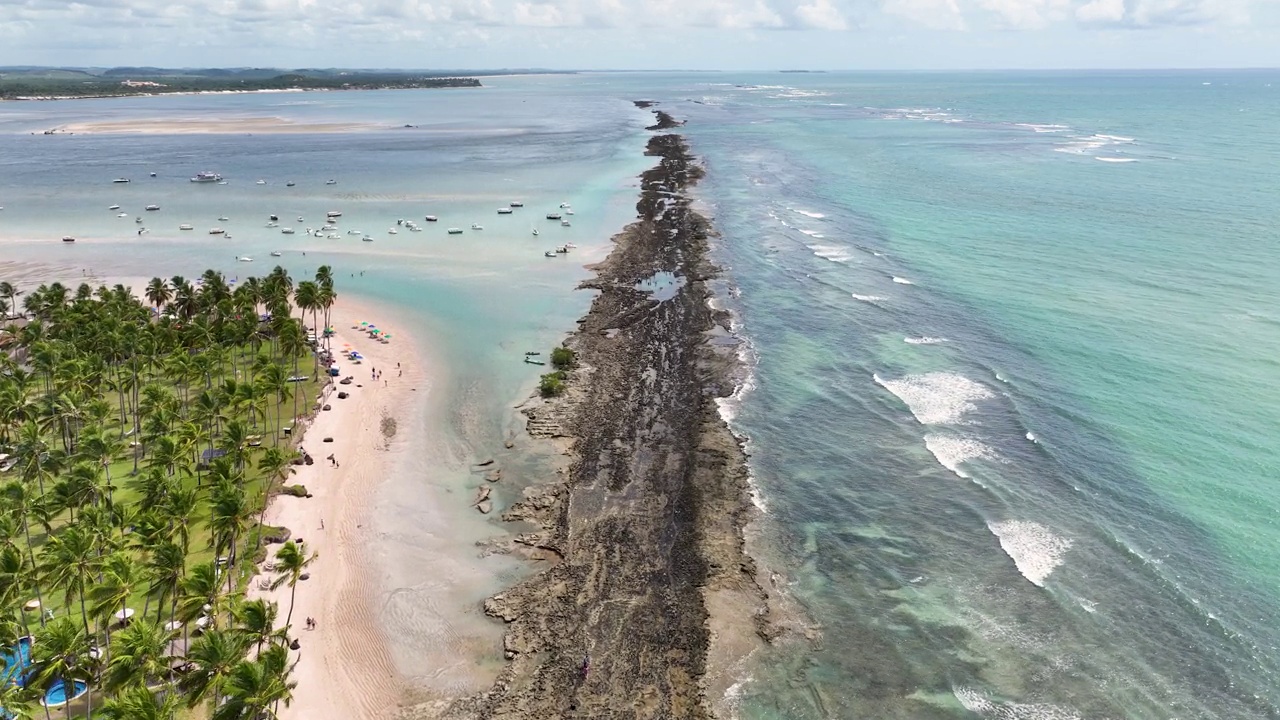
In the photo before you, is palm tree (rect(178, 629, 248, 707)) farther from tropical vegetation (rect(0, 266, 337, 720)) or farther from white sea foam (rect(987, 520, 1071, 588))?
white sea foam (rect(987, 520, 1071, 588))

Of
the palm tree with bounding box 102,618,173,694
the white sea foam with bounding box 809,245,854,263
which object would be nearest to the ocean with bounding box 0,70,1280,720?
the white sea foam with bounding box 809,245,854,263

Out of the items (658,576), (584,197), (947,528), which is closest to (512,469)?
(658,576)

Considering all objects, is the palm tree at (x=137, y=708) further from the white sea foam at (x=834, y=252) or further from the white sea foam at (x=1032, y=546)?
the white sea foam at (x=834, y=252)

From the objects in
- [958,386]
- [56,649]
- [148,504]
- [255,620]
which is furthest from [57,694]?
[958,386]

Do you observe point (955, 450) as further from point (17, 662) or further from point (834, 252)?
point (834, 252)

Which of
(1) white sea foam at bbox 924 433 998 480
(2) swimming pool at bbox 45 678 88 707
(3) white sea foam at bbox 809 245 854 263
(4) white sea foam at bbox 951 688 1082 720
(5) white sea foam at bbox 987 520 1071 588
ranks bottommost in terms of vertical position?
(4) white sea foam at bbox 951 688 1082 720
